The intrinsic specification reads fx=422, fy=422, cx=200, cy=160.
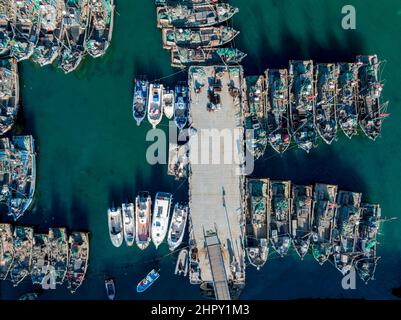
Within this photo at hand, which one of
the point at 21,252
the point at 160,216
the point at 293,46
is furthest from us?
the point at 293,46

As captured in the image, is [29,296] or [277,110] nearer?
[277,110]

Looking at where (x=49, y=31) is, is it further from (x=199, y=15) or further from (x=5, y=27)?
(x=199, y=15)

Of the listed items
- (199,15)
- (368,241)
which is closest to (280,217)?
(368,241)

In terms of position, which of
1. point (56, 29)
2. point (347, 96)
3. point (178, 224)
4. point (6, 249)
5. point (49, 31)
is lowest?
point (6, 249)

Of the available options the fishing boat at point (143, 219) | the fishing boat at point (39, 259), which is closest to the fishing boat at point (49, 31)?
the fishing boat at point (143, 219)

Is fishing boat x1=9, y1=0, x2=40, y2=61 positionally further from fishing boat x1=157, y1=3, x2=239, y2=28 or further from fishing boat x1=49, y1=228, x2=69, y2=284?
fishing boat x1=49, y1=228, x2=69, y2=284

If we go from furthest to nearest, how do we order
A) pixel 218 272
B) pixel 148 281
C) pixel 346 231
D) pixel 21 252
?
1. pixel 148 281
2. pixel 21 252
3. pixel 346 231
4. pixel 218 272

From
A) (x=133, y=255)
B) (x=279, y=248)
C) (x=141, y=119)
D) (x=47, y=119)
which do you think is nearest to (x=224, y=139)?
(x=141, y=119)
